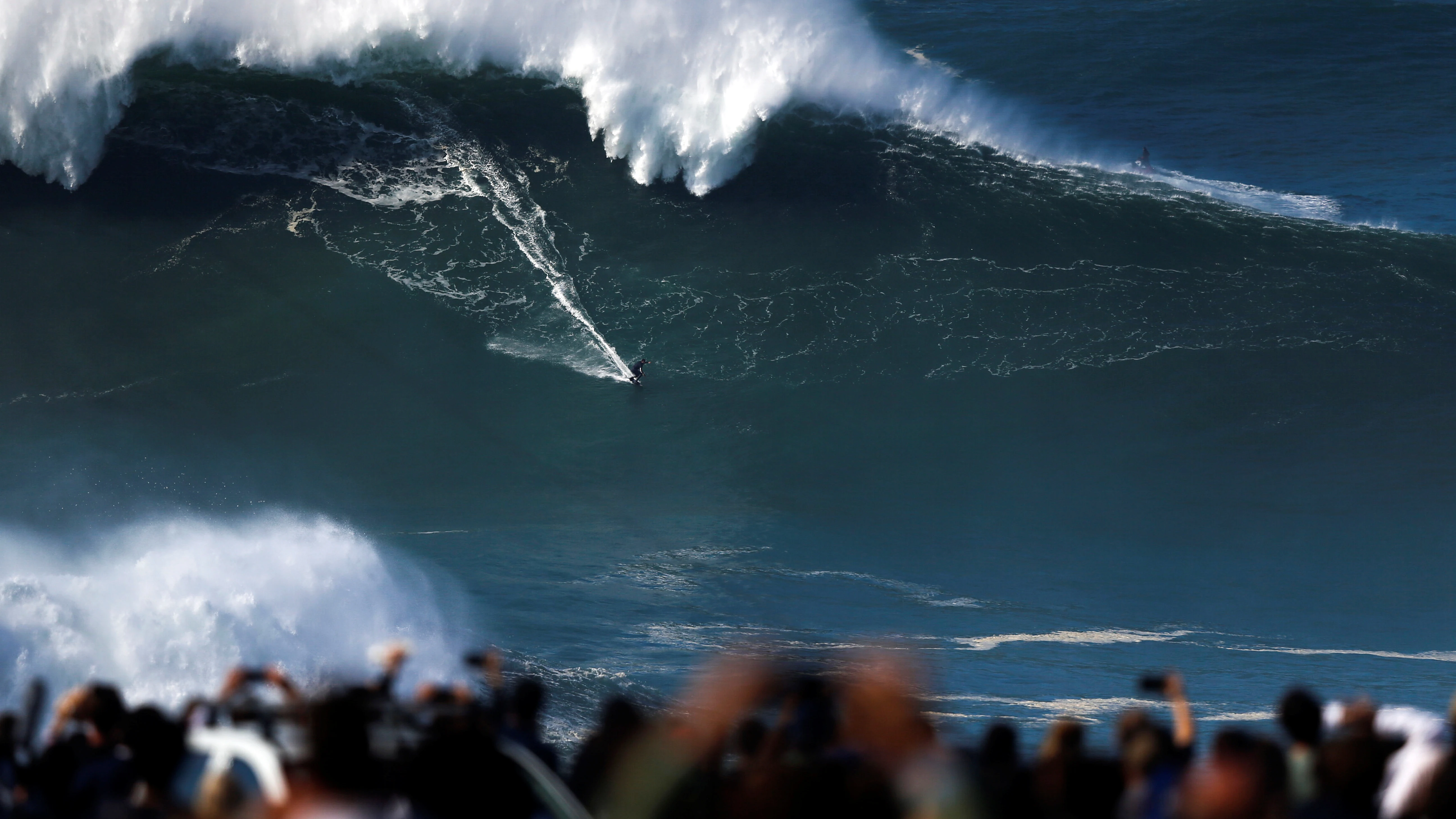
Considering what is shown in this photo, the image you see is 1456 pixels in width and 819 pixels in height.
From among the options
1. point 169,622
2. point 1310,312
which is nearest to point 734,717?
point 169,622

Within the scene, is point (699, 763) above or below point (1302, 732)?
below

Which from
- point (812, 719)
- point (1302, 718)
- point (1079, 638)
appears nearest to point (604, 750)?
point (812, 719)

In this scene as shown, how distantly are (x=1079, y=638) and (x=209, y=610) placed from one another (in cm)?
769

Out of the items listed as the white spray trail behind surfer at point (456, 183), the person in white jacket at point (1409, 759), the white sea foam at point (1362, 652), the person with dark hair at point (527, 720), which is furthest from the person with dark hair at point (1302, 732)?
the white spray trail behind surfer at point (456, 183)

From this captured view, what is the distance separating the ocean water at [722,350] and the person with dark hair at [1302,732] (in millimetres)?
6085

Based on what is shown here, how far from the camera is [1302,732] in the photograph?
404 centimetres

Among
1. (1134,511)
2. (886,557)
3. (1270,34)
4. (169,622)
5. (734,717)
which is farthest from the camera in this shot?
(1270,34)

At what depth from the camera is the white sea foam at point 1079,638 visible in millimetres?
11977

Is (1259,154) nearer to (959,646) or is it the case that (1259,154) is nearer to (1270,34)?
(1270,34)

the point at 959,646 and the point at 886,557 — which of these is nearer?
the point at 959,646

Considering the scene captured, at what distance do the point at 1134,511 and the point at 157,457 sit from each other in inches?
460

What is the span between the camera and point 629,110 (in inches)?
839

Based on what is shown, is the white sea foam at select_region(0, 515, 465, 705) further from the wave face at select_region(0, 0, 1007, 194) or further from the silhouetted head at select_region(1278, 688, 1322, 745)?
the wave face at select_region(0, 0, 1007, 194)

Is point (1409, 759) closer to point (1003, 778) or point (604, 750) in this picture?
point (1003, 778)
